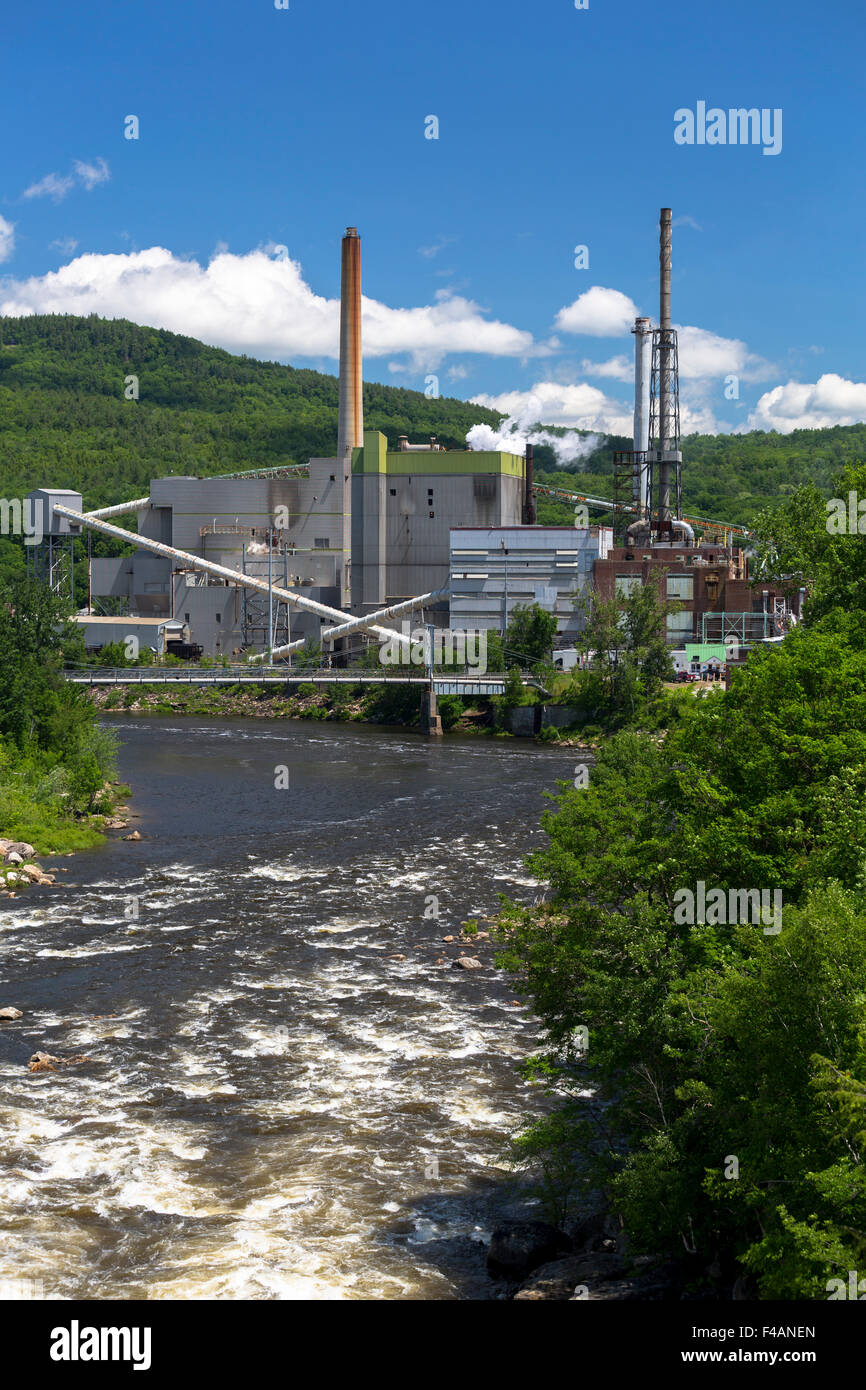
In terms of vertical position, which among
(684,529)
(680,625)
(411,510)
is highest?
(411,510)

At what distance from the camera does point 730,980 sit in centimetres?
1377

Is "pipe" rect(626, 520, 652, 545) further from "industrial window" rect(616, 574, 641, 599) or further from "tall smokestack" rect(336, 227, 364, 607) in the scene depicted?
"tall smokestack" rect(336, 227, 364, 607)

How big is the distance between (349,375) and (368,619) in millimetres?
25955

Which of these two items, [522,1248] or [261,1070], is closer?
[522,1248]

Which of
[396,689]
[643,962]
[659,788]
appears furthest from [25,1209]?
[396,689]

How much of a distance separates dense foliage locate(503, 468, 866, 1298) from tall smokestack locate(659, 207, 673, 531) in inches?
3368

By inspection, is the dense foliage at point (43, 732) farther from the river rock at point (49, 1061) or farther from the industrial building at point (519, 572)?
the industrial building at point (519, 572)

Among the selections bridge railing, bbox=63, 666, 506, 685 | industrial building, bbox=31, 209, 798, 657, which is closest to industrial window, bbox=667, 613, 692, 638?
industrial building, bbox=31, 209, 798, 657

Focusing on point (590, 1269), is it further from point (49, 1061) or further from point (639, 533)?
point (639, 533)

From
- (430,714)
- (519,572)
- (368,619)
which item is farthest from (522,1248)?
(368,619)

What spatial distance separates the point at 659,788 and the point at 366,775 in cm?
4141

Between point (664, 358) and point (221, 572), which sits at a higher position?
point (664, 358)
